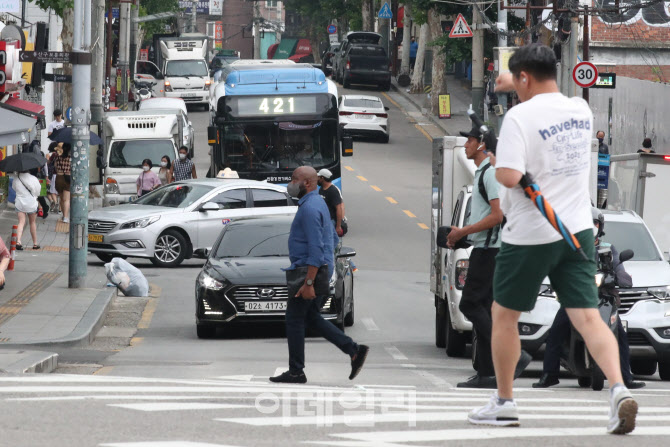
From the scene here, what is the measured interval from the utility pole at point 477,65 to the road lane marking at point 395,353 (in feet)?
89.1

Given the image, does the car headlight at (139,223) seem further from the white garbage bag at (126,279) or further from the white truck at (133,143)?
the white truck at (133,143)

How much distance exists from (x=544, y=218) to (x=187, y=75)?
182ft

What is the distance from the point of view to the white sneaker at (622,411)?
18.7 ft

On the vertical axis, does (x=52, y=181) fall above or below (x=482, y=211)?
below

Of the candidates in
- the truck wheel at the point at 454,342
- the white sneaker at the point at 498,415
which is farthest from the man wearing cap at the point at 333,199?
the white sneaker at the point at 498,415

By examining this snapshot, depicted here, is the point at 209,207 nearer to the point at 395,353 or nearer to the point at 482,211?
the point at 395,353

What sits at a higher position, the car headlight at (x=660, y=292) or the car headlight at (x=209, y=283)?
the car headlight at (x=660, y=292)

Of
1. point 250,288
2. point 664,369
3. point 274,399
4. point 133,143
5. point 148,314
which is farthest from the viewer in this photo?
point 133,143

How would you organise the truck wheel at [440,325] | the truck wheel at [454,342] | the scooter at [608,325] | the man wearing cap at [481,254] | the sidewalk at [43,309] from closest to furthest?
the man wearing cap at [481,254]
the scooter at [608,325]
the sidewalk at [43,309]
the truck wheel at [454,342]
the truck wheel at [440,325]

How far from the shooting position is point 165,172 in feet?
96.7

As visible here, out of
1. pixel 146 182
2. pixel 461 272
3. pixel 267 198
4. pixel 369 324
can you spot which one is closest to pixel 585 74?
pixel 267 198

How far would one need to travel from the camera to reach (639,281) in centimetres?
1176

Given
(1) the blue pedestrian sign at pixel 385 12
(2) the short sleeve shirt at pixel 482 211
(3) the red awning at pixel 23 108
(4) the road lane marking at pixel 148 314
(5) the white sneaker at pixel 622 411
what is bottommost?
(4) the road lane marking at pixel 148 314

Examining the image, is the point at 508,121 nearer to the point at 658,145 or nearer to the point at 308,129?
the point at 308,129
